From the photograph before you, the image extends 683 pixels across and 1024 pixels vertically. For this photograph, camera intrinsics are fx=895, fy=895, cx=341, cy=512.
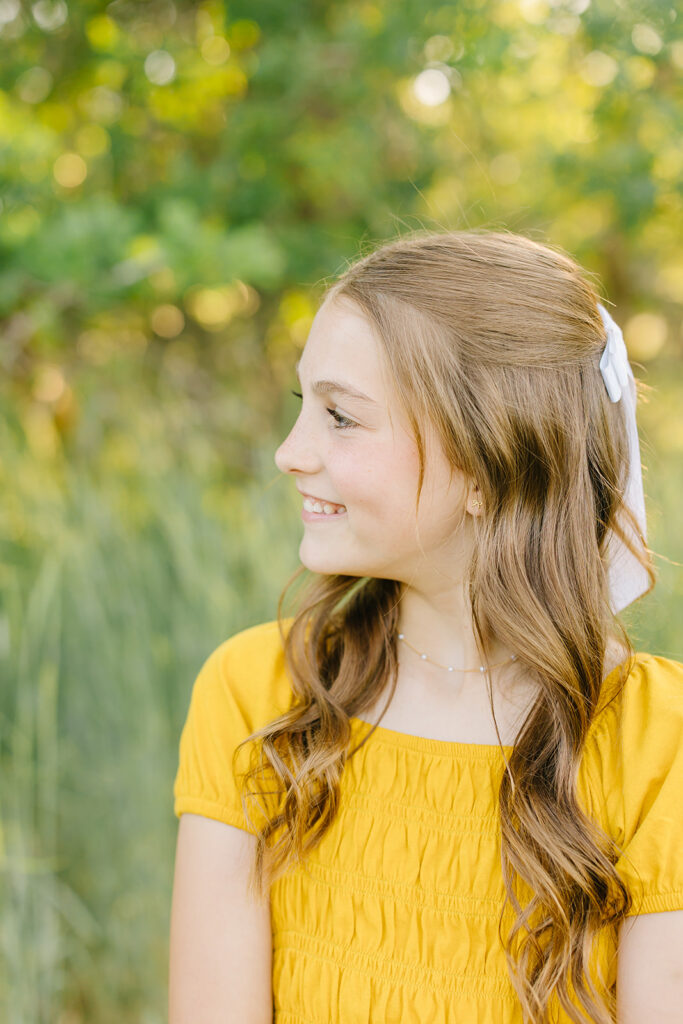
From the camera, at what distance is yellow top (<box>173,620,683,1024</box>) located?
1248 mm

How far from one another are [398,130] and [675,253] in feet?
6.08

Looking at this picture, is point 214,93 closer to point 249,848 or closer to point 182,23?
point 182,23

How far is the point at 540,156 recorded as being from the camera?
14.5 ft

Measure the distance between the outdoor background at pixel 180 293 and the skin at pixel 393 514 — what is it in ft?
1.64

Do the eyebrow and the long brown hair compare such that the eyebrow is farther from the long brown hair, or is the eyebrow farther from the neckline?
the neckline

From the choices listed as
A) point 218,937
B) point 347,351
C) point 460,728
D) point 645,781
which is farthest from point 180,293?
point 645,781

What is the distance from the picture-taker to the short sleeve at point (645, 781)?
1.19 meters

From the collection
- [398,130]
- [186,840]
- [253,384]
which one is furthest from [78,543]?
[398,130]

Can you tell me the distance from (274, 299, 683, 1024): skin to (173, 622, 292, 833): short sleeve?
0.73 ft

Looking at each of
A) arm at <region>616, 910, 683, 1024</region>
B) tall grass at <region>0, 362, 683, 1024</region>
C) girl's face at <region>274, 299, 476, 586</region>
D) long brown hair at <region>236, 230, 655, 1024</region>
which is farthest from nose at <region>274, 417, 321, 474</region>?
tall grass at <region>0, 362, 683, 1024</region>

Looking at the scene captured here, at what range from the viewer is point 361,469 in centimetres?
130

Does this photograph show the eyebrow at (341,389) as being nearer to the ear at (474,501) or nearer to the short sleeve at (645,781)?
the ear at (474,501)

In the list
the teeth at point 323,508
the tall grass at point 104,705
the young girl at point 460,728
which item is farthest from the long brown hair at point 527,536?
the tall grass at point 104,705

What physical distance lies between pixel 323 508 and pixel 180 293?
7.15ft
